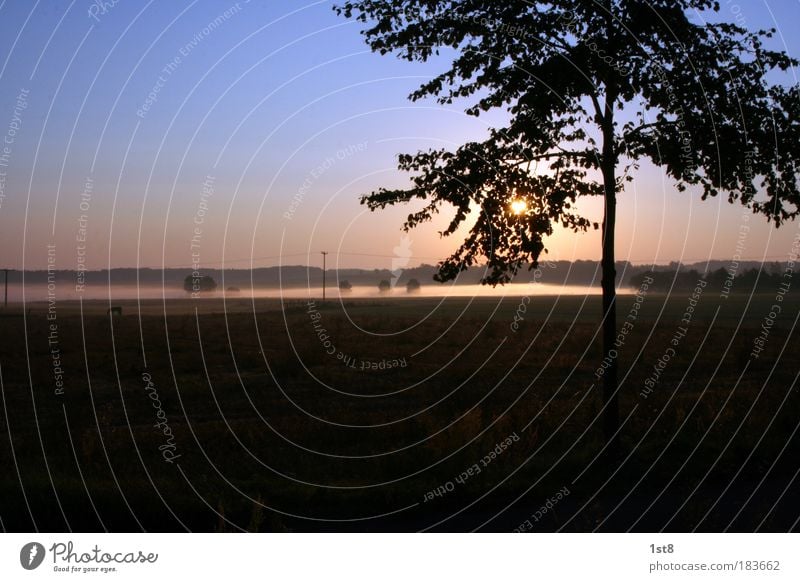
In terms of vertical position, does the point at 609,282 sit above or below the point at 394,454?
above

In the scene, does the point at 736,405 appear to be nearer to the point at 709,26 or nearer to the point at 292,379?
the point at 709,26

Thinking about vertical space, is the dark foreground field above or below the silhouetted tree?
below

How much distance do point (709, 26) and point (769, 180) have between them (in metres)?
2.34

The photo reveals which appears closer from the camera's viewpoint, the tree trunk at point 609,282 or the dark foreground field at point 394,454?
the dark foreground field at point 394,454

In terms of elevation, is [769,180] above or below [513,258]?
above

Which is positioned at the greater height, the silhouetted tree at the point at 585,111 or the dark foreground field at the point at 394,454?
the silhouetted tree at the point at 585,111

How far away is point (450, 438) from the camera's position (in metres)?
13.2

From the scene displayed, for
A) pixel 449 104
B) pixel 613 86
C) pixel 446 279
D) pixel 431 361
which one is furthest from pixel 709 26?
pixel 431 361

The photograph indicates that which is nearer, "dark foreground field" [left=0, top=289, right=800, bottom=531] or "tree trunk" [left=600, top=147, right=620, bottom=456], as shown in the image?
"dark foreground field" [left=0, top=289, right=800, bottom=531]

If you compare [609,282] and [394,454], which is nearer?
[609,282]

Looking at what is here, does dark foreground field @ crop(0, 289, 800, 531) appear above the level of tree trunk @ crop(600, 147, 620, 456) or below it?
below

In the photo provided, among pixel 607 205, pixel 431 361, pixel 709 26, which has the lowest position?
pixel 431 361

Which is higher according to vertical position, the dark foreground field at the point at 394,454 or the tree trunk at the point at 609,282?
the tree trunk at the point at 609,282
